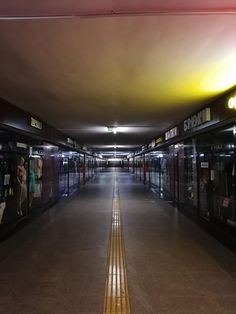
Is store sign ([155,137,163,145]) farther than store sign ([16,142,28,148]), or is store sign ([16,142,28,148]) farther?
store sign ([155,137,163,145])

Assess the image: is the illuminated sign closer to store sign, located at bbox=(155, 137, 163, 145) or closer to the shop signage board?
the shop signage board

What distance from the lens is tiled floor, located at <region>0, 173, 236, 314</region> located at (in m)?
3.45

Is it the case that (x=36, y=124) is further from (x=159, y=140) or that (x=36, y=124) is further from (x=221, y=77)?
(x=159, y=140)

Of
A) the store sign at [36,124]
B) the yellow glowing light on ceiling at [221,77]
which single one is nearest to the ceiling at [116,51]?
the yellow glowing light on ceiling at [221,77]

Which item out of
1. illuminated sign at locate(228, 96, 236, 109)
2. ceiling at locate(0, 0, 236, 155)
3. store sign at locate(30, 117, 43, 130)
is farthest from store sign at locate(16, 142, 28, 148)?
illuminated sign at locate(228, 96, 236, 109)

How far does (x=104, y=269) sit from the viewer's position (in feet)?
15.0

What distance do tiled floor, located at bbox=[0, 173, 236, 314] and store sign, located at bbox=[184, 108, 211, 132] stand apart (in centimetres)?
251

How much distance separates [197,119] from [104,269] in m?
4.46

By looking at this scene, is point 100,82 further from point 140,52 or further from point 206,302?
point 206,302

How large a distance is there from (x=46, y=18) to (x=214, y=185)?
5493 millimetres

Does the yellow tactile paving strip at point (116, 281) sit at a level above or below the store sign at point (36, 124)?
below

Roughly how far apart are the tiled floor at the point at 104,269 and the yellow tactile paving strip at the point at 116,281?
8 centimetres

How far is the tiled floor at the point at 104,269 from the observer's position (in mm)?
3447

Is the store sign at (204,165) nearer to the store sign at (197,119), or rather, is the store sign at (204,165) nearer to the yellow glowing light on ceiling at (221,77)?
the store sign at (197,119)
